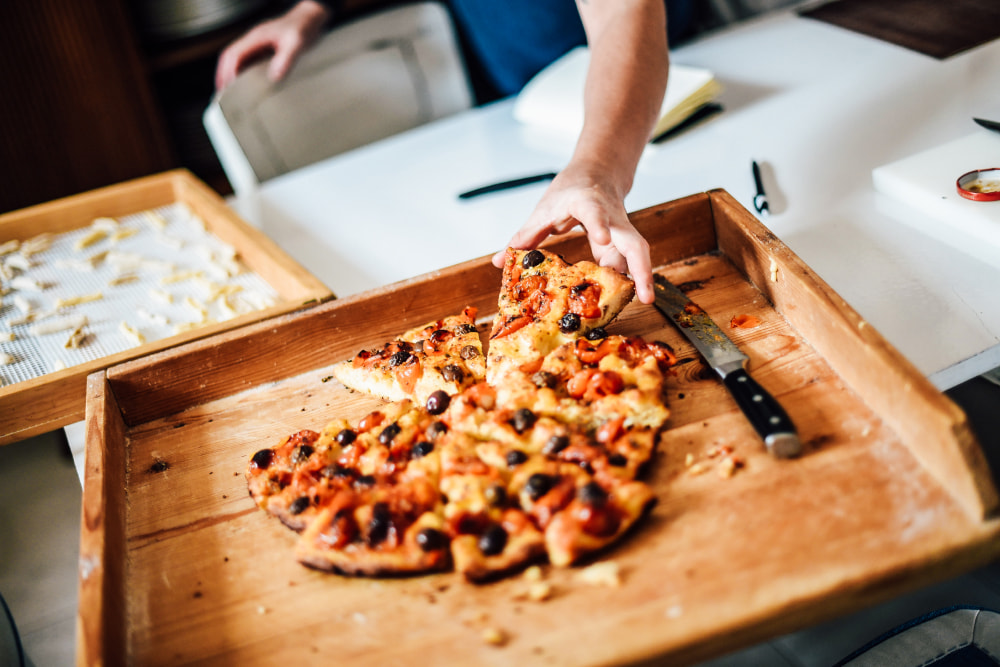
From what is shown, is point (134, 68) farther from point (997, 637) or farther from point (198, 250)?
point (997, 637)

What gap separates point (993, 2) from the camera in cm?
243

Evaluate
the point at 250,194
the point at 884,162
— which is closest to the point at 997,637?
the point at 884,162

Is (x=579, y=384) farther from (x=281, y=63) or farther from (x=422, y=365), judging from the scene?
(x=281, y=63)

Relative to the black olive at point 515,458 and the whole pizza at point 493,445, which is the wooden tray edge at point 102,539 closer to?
the whole pizza at point 493,445

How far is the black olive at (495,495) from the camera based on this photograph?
1084mm

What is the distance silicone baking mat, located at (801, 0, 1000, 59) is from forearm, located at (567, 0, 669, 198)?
0.90 metres

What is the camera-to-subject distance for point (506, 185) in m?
2.11

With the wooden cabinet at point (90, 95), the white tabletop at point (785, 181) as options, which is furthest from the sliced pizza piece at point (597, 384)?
the wooden cabinet at point (90, 95)

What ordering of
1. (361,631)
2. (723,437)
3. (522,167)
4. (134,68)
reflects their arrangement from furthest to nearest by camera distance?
(134,68) → (522,167) → (723,437) → (361,631)

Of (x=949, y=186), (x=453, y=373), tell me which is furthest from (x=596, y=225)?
(x=949, y=186)

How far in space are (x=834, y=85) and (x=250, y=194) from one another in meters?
1.75

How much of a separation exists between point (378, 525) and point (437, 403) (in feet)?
0.88

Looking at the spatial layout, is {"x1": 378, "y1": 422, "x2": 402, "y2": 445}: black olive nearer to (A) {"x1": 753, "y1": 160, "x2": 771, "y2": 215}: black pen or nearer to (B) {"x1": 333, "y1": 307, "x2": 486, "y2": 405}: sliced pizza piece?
(B) {"x1": 333, "y1": 307, "x2": 486, "y2": 405}: sliced pizza piece

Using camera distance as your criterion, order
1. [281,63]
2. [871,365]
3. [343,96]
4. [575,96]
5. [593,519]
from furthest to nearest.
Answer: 1. [343,96]
2. [281,63]
3. [575,96]
4. [871,365]
5. [593,519]
